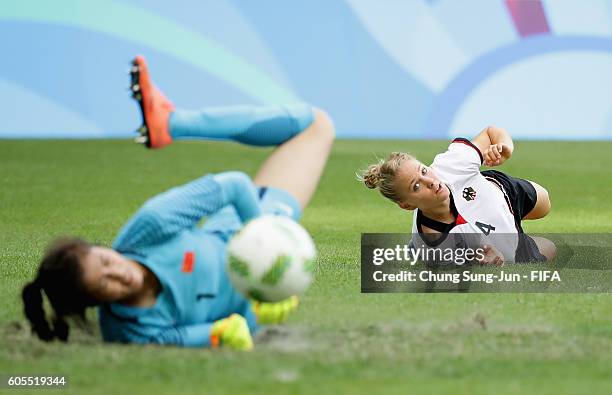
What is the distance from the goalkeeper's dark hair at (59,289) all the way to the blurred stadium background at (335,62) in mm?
11789

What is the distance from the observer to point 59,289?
427 centimetres

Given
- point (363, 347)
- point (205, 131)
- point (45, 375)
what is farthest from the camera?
point (205, 131)

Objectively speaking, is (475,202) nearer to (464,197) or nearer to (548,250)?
(464,197)

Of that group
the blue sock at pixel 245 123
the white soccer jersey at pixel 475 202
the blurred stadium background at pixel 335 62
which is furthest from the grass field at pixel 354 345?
the blurred stadium background at pixel 335 62

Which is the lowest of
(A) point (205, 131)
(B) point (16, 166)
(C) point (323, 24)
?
(B) point (16, 166)

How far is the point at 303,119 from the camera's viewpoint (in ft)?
17.7

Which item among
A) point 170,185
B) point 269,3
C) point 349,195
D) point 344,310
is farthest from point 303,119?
point 269,3

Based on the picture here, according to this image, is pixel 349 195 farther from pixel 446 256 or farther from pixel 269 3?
pixel 269 3

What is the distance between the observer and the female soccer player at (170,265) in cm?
426

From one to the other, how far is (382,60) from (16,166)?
6.22 m

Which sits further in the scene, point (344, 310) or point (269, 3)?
point (269, 3)

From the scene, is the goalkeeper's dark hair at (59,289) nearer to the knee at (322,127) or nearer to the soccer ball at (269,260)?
the soccer ball at (269,260)

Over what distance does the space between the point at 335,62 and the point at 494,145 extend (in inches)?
425

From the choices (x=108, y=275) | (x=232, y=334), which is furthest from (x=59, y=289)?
(x=232, y=334)
